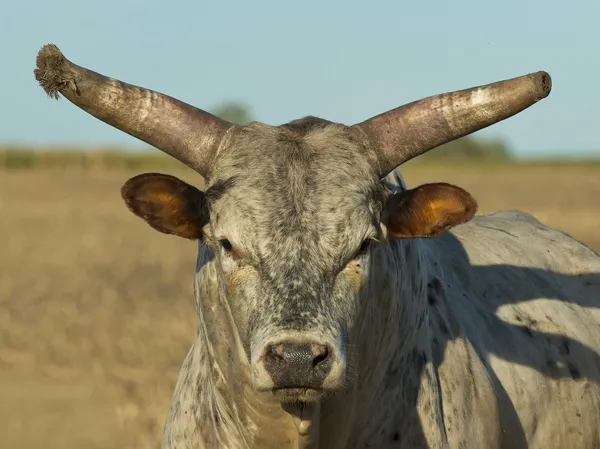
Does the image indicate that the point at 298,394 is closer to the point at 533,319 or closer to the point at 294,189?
the point at 294,189

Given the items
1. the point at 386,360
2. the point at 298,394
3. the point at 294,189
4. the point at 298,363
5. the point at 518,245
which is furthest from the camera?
the point at 518,245

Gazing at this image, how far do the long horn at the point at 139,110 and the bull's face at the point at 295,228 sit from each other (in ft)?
0.38

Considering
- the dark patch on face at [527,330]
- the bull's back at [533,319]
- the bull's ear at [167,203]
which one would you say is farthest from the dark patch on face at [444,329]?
the bull's ear at [167,203]

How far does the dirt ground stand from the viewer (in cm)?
1082

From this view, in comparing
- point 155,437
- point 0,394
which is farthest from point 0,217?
point 155,437

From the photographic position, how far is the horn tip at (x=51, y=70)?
5.70m

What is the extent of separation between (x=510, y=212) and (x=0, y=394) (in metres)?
5.19

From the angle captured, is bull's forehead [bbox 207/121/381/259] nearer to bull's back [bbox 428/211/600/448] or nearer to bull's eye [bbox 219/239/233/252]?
bull's eye [bbox 219/239/233/252]

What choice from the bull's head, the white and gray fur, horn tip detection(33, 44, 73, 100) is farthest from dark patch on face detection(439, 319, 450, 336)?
horn tip detection(33, 44, 73, 100)

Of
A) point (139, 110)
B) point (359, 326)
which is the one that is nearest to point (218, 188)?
point (139, 110)

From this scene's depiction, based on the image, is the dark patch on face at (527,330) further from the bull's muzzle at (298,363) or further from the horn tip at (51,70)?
the horn tip at (51,70)

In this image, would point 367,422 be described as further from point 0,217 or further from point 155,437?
point 0,217

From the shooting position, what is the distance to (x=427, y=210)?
592cm

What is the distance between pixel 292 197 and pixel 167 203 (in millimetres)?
574
